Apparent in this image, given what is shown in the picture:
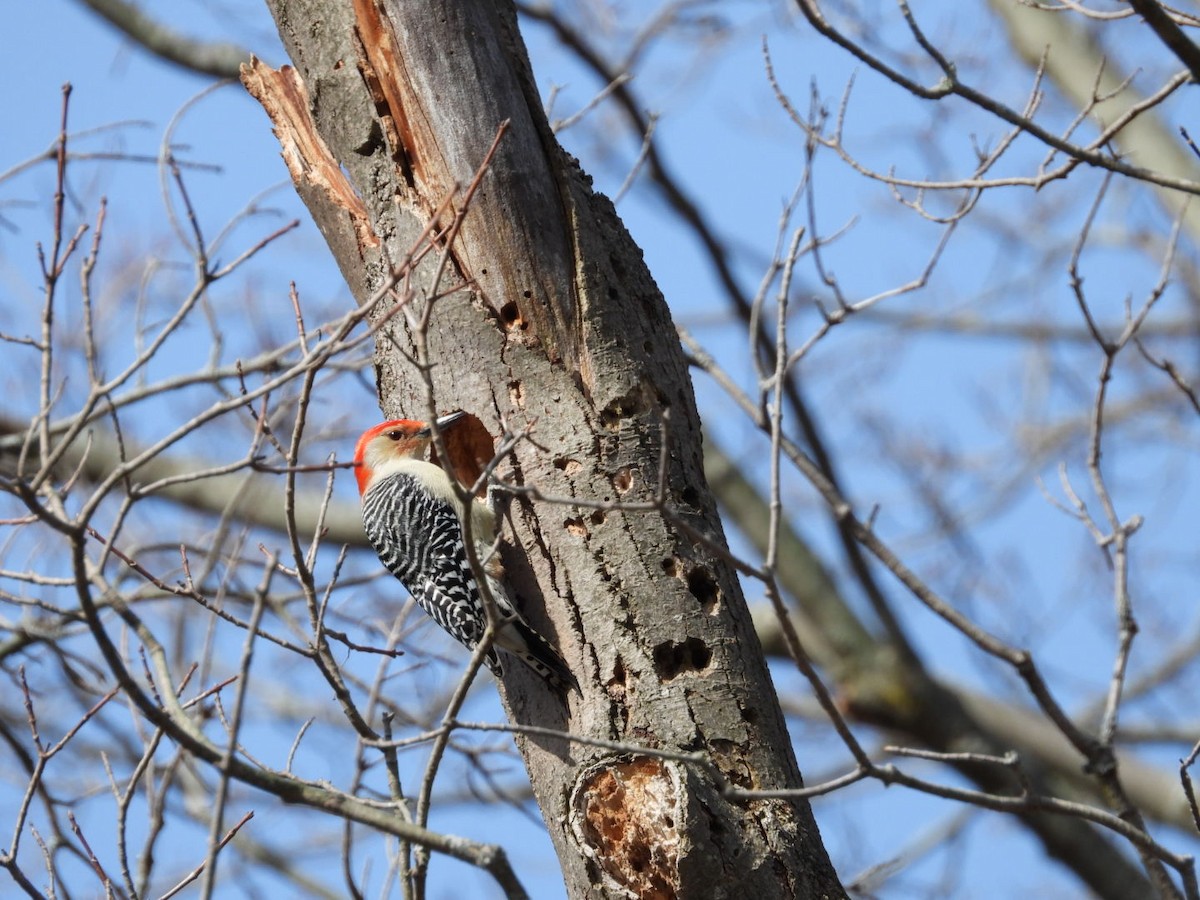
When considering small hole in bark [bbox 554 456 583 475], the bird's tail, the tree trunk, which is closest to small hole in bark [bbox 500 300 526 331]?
the tree trunk

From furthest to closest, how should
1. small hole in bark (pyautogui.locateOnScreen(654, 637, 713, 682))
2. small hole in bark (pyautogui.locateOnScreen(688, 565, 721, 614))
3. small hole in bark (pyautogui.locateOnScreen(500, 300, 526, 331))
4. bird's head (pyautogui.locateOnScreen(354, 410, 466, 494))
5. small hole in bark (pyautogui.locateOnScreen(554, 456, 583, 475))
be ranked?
bird's head (pyautogui.locateOnScreen(354, 410, 466, 494)), small hole in bark (pyautogui.locateOnScreen(500, 300, 526, 331)), small hole in bark (pyautogui.locateOnScreen(554, 456, 583, 475)), small hole in bark (pyautogui.locateOnScreen(688, 565, 721, 614)), small hole in bark (pyautogui.locateOnScreen(654, 637, 713, 682))

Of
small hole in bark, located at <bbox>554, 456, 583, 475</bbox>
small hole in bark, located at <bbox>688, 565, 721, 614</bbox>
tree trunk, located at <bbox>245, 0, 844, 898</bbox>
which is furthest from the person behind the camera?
small hole in bark, located at <bbox>554, 456, 583, 475</bbox>

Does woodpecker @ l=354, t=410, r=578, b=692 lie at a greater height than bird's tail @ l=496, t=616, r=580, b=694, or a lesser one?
greater

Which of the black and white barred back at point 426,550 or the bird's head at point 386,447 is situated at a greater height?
the bird's head at point 386,447

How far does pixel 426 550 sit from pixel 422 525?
0.17 m

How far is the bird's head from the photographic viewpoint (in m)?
5.30

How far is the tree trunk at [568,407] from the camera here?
10.8 feet

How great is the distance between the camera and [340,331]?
3.08m

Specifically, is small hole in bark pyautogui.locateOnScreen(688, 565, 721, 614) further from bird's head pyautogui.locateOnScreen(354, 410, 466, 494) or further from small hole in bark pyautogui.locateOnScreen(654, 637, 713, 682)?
bird's head pyautogui.locateOnScreen(354, 410, 466, 494)

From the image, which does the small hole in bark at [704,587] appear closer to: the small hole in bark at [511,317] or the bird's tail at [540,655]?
the bird's tail at [540,655]

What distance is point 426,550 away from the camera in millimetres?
4977

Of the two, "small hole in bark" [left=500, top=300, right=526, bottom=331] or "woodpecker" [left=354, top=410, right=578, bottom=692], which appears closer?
"small hole in bark" [left=500, top=300, right=526, bottom=331]

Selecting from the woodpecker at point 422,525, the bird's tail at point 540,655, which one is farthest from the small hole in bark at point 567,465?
the bird's tail at point 540,655

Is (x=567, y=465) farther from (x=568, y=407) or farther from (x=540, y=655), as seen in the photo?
(x=540, y=655)
